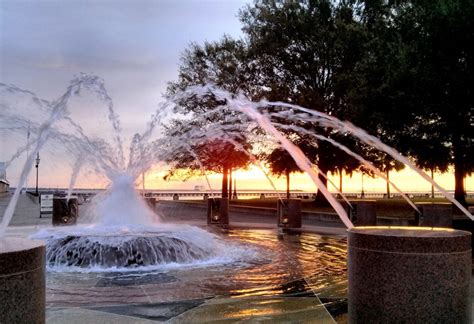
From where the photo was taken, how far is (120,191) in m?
13.6

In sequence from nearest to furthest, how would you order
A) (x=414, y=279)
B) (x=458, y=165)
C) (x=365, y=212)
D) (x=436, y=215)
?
1. (x=414, y=279)
2. (x=436, y=215)
3. (x=365, y=212)
4. (x=458, y=165)

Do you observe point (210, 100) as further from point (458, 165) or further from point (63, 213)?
point (63, 213)

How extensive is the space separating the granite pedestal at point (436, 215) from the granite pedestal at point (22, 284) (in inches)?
460

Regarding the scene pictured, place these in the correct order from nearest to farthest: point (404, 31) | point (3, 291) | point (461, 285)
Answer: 1. point (3, 291)
2. point (461, 285)
3. point (404, 31)

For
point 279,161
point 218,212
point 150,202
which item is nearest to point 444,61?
point 218,212

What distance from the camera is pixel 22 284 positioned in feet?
12.4

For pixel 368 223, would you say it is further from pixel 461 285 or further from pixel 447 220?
pixel 461 285

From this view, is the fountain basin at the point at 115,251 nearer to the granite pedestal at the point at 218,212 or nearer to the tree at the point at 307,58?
the granite pedestal at the point at 218,212

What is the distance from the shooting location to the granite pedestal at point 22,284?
365cm

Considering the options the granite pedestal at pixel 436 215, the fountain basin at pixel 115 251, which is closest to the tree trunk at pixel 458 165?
the granite pedestal at pixel 436 215

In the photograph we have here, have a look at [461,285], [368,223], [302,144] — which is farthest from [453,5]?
[461,285]

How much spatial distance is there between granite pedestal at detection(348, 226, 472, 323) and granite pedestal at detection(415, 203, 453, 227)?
9.35 m

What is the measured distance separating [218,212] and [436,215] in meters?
10.2

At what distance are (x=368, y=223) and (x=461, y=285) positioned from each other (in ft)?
46.4
